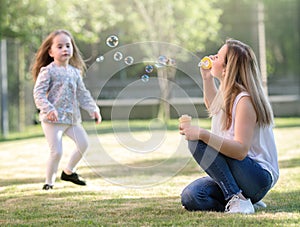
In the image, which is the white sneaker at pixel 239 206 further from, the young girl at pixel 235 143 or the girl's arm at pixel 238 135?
the girl's arm at pixel 238 135

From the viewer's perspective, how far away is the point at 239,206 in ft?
14.2

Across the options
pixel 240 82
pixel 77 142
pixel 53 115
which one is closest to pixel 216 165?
pixel 240 82

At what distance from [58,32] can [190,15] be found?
15662mm

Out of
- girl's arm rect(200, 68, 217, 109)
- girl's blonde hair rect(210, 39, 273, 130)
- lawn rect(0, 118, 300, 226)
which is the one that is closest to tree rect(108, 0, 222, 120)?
lawn rect(0, 118, 300, 226)

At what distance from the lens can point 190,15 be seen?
71.6ft

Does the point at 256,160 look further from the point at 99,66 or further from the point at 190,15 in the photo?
the point at 99,66

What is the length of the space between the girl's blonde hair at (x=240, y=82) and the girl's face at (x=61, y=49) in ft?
7.38

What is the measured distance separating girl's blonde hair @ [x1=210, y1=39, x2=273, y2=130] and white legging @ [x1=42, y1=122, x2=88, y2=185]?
6.99 feet

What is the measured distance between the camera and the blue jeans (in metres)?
4.28

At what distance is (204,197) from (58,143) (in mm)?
2112

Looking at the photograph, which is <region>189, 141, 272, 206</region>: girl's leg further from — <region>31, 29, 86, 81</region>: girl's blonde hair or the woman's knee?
<region>31, 29, 86, 81</region>: girl's blonde hair

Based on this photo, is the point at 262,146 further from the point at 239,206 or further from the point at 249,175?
the point at 239,206

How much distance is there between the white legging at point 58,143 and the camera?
20.2 feet

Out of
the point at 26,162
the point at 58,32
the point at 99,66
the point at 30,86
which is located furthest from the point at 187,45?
the point at 58,32
